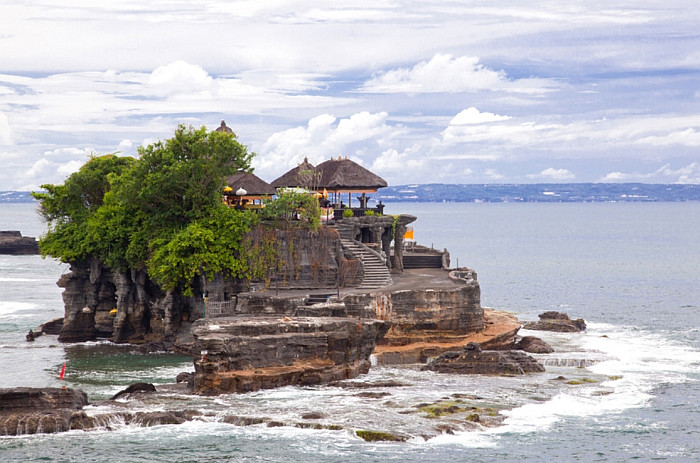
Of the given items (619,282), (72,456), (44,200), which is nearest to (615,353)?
(72,456)

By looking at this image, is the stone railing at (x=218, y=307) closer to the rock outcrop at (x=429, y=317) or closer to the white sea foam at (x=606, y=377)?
the rock outcrop at (x=429, y=317)

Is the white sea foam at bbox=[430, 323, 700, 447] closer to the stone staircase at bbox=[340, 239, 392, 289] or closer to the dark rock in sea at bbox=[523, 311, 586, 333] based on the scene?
the dark rock in sea at bbox=[523, 311, 586, 333]

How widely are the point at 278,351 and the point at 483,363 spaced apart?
1090 cm

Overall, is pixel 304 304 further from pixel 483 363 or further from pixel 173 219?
pixel 173 219

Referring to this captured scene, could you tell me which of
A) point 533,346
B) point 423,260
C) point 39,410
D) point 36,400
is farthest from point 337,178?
point 39,410

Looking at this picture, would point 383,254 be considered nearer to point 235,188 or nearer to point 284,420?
point 235,188

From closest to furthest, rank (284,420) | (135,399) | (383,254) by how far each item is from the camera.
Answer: (284,420)
(135,399)
(383,254)

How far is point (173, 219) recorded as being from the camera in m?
63.9

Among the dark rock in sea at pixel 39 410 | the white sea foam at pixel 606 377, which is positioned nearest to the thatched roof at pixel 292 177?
the white sea foam at pixel 606 377

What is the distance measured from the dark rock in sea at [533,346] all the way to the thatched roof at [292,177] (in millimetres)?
18989

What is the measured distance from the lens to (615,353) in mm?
59875

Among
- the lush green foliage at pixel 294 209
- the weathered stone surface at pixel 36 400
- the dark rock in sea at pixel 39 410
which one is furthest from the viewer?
the lush green foliage at pixel 294 209

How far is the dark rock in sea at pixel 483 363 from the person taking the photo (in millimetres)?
52469

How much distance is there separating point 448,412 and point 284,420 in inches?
275
